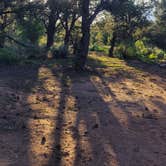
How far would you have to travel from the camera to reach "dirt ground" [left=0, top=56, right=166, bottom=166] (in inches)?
261

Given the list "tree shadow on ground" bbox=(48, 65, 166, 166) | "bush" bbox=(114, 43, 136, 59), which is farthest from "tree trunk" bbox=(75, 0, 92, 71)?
"bush" bbox=(114, 43, 136, 59)

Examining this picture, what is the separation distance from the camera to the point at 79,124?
8586 millimetres

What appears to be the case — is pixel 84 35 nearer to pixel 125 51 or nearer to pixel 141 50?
pixel 125 51

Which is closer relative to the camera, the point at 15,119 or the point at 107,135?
the point at 107,135

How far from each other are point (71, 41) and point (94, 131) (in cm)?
2331

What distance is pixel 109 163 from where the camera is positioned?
645 centimetres

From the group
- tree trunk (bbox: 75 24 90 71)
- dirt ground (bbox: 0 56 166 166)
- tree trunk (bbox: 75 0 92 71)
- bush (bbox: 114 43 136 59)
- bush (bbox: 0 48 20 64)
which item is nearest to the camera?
dirt ground (bbox: 0 56 166 166)

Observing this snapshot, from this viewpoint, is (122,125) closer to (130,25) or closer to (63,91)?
(63,91)

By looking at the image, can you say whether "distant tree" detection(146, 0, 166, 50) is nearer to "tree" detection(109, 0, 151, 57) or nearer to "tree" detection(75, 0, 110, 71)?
"tree" detection(109, 0, 151, 57)

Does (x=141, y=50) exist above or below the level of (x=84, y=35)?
below

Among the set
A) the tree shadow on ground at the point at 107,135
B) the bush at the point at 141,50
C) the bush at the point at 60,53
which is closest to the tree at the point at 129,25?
the bush at the point at 141,50

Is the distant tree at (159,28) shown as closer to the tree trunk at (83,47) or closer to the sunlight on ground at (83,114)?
the tree trunk at (83,47)

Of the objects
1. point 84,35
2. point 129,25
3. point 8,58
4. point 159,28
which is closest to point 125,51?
point 129,25

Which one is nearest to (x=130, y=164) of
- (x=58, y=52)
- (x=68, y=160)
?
(x=68, y=160)
